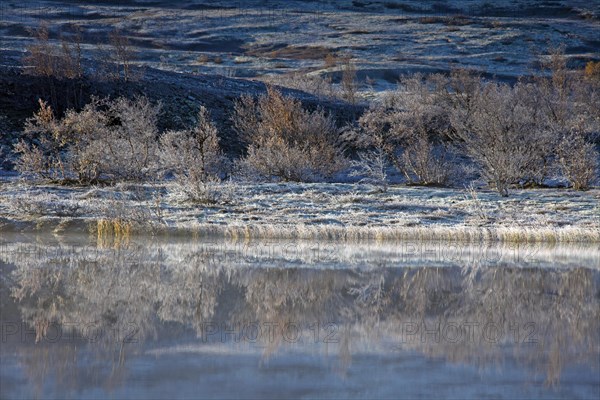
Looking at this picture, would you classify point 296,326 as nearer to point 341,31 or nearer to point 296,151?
point 296,151

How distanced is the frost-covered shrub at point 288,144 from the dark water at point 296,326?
15.9 metres

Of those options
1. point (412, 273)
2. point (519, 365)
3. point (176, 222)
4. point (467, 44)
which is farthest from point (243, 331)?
point (467, 44)

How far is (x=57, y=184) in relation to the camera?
2925 cm

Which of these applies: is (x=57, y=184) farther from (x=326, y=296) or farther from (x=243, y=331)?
(x=243, y=331)

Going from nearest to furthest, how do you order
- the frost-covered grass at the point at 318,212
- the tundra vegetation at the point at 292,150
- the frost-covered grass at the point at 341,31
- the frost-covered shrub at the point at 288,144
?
the frost-covered grass at the point at 318,212 < the tundra vegetation at the point at 292,150 < the frost-covered shrub at the point at 288,144 < the frost-covered grass at the point at 341,31

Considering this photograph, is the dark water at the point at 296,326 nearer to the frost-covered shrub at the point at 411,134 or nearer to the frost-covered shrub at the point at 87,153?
the frost-covered shrub at the point at 87,153

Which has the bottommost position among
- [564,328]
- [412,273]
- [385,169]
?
[385,169]

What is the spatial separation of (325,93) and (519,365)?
45202mm

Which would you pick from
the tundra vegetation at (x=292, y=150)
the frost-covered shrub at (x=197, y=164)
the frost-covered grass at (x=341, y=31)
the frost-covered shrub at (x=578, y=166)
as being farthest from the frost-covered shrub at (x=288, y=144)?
the frost-covered grass at (x=341, y=31)

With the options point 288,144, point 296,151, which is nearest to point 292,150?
point 296,151

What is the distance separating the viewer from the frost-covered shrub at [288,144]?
105ft

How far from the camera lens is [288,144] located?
33.9 metres

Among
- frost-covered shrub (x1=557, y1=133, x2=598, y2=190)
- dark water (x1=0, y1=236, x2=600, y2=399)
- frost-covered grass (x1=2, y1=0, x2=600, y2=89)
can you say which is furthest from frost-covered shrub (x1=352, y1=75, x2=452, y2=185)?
frost-covered grass (x1=2, y1=0, x2=600, y2=89)

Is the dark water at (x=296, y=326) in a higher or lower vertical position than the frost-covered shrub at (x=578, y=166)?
higher
